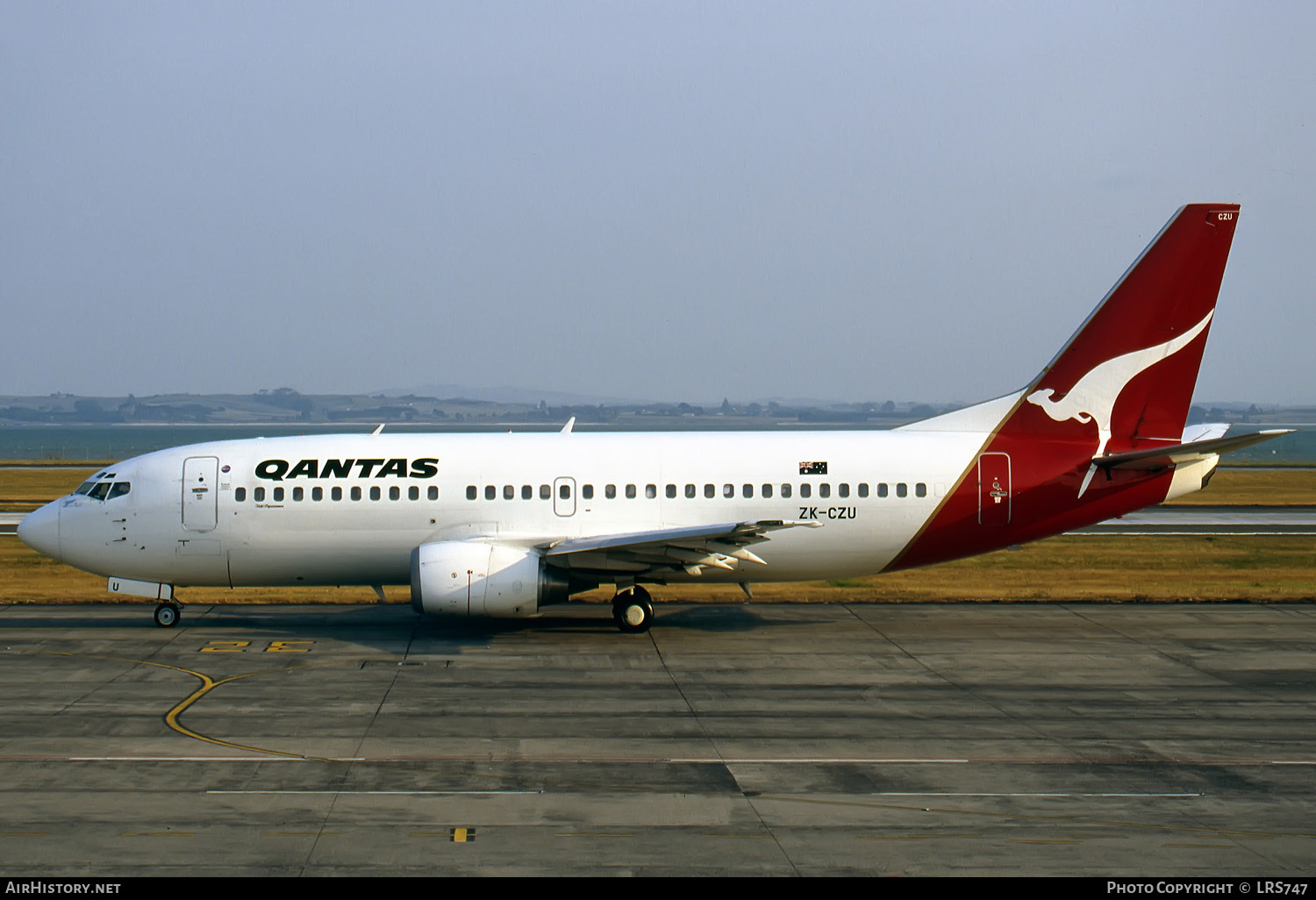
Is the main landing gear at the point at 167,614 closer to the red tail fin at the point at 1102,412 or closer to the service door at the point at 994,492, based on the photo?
the red tail fin at the point at 1102,412

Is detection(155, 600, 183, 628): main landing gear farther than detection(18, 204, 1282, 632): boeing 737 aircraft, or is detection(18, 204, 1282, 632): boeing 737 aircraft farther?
detection(155, 600, 183, 628): main landing gear

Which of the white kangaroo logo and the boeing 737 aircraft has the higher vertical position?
the white kangaroo logo

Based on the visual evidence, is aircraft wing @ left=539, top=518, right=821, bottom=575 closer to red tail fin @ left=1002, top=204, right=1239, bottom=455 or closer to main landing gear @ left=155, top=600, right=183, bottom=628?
red tail fin @ left=1002, top=204, right=1239, bottom=455

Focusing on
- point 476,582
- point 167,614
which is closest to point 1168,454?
point 476,582

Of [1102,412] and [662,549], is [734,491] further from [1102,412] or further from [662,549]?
[1102,412]

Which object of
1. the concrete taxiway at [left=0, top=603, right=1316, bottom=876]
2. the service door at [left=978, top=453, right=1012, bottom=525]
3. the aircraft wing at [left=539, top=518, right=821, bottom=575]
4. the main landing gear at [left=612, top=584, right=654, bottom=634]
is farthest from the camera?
the service door at [left=978, top=453, right=1012, bottom=525]

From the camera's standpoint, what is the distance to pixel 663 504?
24.9 m

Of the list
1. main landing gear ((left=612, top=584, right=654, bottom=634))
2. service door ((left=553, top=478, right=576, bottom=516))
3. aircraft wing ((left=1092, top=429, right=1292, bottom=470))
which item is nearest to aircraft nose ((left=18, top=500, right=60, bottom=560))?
service door ((left=553, top=478, right=576, bottom=516))

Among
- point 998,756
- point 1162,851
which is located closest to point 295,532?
point 998,756

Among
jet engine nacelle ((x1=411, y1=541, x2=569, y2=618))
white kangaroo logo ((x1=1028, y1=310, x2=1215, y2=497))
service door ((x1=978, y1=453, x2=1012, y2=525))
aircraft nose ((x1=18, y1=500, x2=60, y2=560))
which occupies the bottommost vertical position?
jet engine nacelle ((x1=411, y1=541, x2=569, y2=618))

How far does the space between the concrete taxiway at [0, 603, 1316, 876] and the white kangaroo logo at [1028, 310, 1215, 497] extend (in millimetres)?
4636

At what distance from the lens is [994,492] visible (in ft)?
80.6

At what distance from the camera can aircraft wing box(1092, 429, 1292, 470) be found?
76.3 feet

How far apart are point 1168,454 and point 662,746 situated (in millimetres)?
13748
